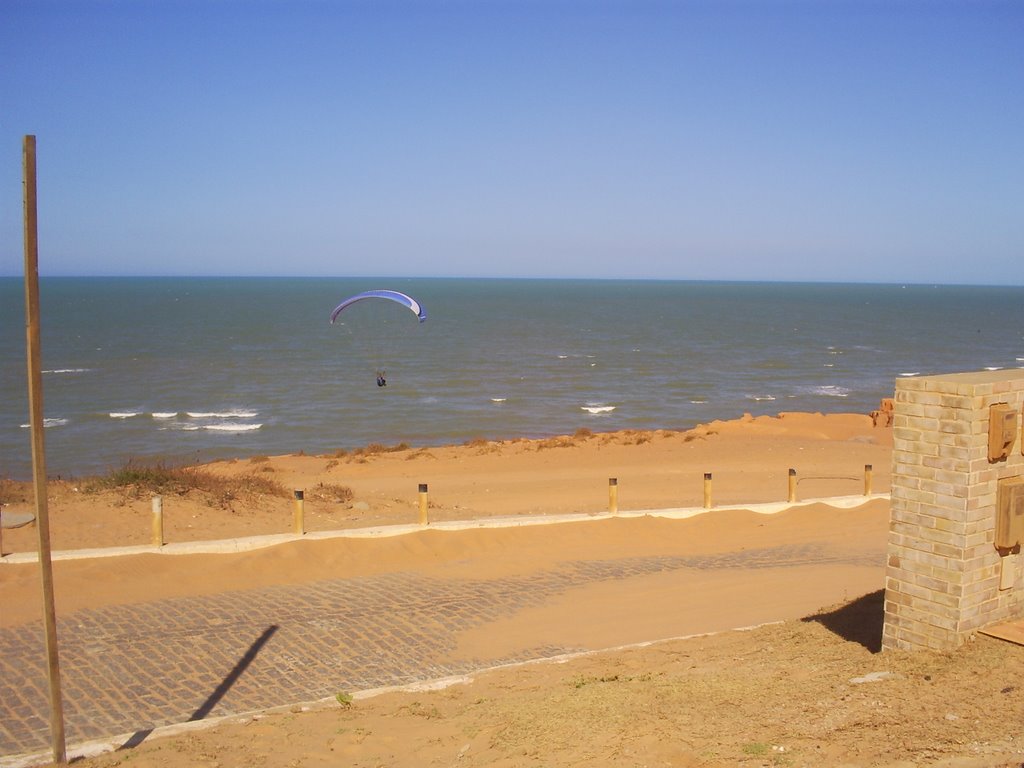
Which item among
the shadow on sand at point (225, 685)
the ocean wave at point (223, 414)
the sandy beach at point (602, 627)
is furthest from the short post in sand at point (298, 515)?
the ocean wave at point (223, 414)

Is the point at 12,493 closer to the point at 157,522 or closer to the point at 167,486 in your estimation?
the point at 167,486

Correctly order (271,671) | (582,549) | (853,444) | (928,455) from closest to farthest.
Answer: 1. (928,455)
2. (271,671)
3. (582,549)
4. (853,444)

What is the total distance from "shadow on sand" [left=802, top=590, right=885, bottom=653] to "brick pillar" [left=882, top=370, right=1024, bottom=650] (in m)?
0.81

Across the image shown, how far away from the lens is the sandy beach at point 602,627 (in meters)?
6.62

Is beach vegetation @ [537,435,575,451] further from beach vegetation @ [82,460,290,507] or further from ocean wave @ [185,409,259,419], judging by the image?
ocean wave @ [185,409,259,419]

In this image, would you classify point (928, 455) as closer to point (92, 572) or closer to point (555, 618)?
point (555, 618)

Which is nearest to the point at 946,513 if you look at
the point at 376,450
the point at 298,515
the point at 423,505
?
the point at 423,505

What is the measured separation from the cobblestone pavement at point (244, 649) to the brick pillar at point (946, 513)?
403 cm

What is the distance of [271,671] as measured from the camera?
9422mm

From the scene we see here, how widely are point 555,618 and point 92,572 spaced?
6.10 metres

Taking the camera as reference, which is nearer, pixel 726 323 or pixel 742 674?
pixel 742 674

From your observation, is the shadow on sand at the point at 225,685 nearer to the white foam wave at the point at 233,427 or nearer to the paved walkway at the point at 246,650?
the paved walkway at the point at 246,650

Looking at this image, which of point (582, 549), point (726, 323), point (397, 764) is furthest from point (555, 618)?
point (726, 323)

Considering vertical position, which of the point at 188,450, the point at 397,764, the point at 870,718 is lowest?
the point at 188,450
